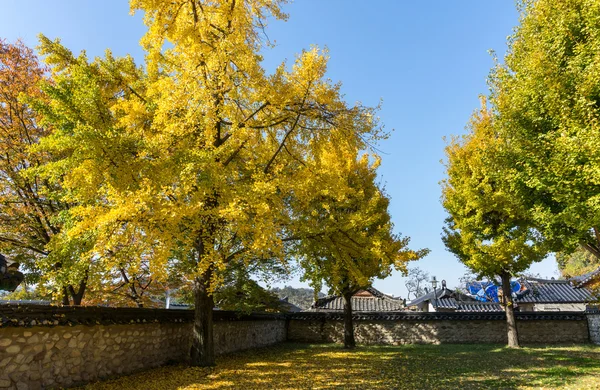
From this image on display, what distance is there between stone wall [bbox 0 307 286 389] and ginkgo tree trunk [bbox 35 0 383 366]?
1.14m

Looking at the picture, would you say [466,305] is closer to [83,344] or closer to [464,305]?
[464,305]

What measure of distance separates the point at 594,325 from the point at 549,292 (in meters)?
12.5

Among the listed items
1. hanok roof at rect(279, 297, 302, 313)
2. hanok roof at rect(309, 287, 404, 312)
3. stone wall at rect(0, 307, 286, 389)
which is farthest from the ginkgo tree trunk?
hanok roof at rect(309, 287, 404, 312)

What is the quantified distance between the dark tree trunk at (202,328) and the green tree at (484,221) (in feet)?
36.5

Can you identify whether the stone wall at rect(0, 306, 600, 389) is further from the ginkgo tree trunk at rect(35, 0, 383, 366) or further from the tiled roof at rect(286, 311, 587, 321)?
the ginkgo tree trunk at rect(35, 0, 383, 366)

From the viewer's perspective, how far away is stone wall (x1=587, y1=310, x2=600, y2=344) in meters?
17.4

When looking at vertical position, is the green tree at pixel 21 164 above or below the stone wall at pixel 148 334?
above

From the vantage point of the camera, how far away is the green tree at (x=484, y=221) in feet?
46.8

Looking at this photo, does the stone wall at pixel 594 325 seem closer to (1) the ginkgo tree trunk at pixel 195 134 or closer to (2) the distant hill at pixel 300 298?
(1) the ginkgo tree trunk at pixel 195 134

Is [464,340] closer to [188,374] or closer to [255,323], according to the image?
[255,323]

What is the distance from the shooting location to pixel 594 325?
1766cm

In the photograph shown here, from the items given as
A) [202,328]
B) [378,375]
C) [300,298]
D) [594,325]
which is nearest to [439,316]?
[594,325]

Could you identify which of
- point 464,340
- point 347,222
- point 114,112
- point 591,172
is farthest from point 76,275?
point 464,340

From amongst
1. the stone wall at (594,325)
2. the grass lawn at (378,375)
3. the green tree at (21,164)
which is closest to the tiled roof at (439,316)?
the stone wall at (594,325)
